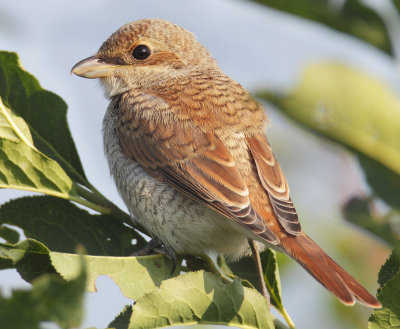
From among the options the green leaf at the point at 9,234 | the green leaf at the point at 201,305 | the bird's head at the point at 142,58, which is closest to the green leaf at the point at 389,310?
the green leaf at the point at 201,305

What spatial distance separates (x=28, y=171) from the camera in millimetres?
1986

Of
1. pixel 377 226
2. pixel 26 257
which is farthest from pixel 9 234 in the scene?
pixel 377 226

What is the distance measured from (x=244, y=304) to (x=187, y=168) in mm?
1156

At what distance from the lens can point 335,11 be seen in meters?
1.07

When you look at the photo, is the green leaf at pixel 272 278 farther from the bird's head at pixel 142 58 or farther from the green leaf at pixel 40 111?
the bird's head at pixel 142 58

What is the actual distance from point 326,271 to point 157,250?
66 centimetres

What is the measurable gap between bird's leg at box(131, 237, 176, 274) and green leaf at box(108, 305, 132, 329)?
0.40 m

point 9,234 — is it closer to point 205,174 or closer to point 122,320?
point 122,320

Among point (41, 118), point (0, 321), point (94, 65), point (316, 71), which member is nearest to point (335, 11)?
point (316, 71)

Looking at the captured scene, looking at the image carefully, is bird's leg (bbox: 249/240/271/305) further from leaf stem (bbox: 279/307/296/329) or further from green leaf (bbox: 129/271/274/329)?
green leaf (bbox: 129/271/274/329)

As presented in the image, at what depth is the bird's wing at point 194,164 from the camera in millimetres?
2570

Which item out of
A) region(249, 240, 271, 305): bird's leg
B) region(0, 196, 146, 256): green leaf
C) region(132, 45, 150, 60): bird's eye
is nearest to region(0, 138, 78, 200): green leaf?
region(0, 196, 146, 256): green leaf

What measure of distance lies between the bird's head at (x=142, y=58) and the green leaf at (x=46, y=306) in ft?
8.95

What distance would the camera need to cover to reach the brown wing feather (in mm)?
2570
